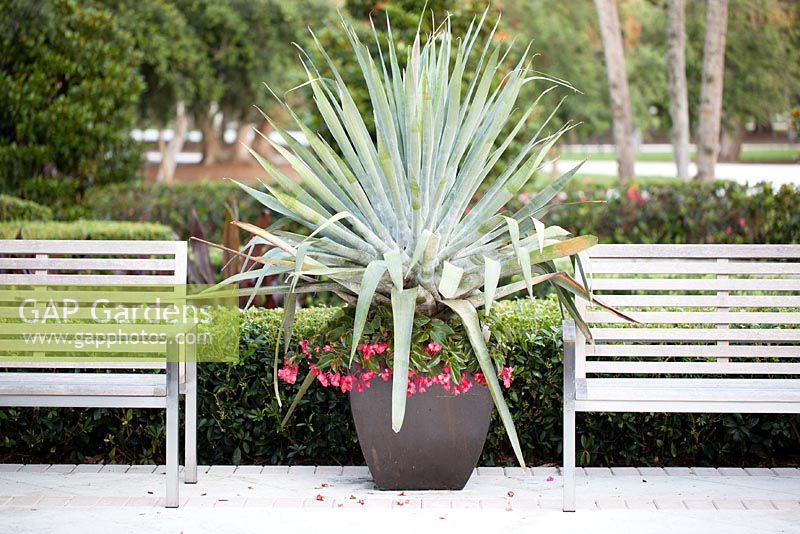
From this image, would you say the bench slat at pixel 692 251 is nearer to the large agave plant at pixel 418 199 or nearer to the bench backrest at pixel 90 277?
the large agave plant at pixel 418 199

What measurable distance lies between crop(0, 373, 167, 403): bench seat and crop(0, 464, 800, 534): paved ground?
0.46m

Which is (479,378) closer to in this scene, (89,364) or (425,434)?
(425,434)

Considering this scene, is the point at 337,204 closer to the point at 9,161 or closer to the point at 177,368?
the point at 177,368

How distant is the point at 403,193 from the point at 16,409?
2.05 metres

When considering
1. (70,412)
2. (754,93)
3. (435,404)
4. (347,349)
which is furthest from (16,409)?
(754,93)

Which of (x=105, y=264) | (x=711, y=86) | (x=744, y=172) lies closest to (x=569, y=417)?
(x=105, y=264)

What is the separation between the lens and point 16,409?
491cm

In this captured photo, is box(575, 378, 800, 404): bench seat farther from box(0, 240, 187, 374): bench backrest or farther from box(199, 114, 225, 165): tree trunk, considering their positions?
box(199, 114, 225, 165): tree trunk

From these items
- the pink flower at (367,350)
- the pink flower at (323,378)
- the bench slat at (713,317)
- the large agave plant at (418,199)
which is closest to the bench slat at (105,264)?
the large agave plant at (418,199)

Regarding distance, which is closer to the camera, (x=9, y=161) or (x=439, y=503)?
(x=439, y=503)

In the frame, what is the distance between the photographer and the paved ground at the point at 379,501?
159 inches

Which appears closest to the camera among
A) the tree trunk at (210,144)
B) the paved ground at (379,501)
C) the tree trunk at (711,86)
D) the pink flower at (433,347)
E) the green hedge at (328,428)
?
the paved ground at (379,501)

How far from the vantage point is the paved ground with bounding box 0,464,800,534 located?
13.3ft

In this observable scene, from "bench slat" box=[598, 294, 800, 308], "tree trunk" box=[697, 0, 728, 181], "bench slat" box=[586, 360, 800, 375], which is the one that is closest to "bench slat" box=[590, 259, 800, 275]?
"bench slat" box=[598, 294, 800, 308]
